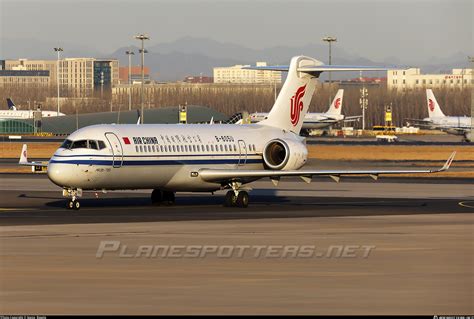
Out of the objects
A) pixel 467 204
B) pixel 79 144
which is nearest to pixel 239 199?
pixel 79 144

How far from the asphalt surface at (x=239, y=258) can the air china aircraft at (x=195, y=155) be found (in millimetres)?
1102

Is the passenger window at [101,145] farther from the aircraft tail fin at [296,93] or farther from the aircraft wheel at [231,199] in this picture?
the aircraft tail fin at [296,93]

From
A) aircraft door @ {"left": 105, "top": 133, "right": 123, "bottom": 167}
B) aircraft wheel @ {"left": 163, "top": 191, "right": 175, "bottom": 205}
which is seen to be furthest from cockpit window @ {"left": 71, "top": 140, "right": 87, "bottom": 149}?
aircraft wheel @ {"left": 163, "top": 191, "right": 175, "bottom": 205}

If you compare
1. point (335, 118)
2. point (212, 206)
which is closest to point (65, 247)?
point (212, 206)

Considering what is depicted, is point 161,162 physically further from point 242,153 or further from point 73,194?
point 242,153

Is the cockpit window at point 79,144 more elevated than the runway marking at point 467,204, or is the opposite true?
the cockpit window at point 79,144

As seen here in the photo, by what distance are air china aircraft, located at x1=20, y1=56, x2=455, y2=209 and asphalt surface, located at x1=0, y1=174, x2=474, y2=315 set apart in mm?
1102

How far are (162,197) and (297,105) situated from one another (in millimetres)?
7794

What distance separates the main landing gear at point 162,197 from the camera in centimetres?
4628

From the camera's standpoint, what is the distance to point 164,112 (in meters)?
185

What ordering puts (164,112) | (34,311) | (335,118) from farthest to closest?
(164,112), (335,118), (34,311)

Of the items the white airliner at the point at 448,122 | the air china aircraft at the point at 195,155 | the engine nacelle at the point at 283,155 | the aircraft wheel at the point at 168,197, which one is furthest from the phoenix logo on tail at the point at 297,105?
the white airliner at the point at 448,122

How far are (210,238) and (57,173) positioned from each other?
454 inches

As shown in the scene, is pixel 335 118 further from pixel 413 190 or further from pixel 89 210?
pixel 89 210
